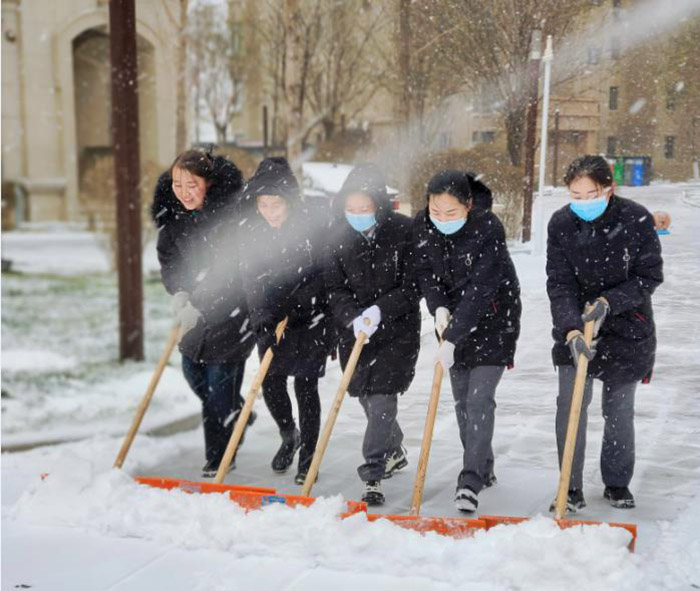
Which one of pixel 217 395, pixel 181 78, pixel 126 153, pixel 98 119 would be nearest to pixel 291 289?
pixel 217 395

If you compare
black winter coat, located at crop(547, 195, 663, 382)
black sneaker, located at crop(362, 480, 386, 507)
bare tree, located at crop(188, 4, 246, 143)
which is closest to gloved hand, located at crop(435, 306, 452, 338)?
black winter coat, located at crop(547, 195, 663, 382)

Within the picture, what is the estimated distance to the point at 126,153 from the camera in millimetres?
5609

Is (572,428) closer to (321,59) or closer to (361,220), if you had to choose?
(361,220)

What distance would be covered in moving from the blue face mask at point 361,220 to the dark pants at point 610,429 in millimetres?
992

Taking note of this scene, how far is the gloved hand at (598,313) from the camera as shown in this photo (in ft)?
11.1

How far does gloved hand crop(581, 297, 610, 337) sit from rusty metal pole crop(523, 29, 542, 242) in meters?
0.44

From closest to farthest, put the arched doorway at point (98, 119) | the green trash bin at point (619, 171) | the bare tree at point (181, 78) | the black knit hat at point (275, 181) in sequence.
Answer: the green trash bin at point (619, 171)
the black knit hat at point (275, 181)
the bare tree at point (181, 78)
the arched doorway at point (98, 119)

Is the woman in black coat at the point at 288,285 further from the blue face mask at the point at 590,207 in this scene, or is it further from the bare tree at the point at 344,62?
the blue face mask at the point at 590,207

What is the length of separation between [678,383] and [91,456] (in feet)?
9.65

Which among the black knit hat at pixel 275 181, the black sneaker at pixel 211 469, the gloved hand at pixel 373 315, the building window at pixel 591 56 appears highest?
the building window at pixel 591 56

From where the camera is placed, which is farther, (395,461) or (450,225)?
(395,461)

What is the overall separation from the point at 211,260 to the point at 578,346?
183 cm

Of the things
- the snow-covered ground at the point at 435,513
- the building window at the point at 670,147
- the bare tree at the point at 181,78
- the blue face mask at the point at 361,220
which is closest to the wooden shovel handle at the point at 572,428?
the snow-covered ground at the point at 435,513

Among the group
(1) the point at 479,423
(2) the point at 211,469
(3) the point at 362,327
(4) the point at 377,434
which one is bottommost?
(2) the point at 211,469
